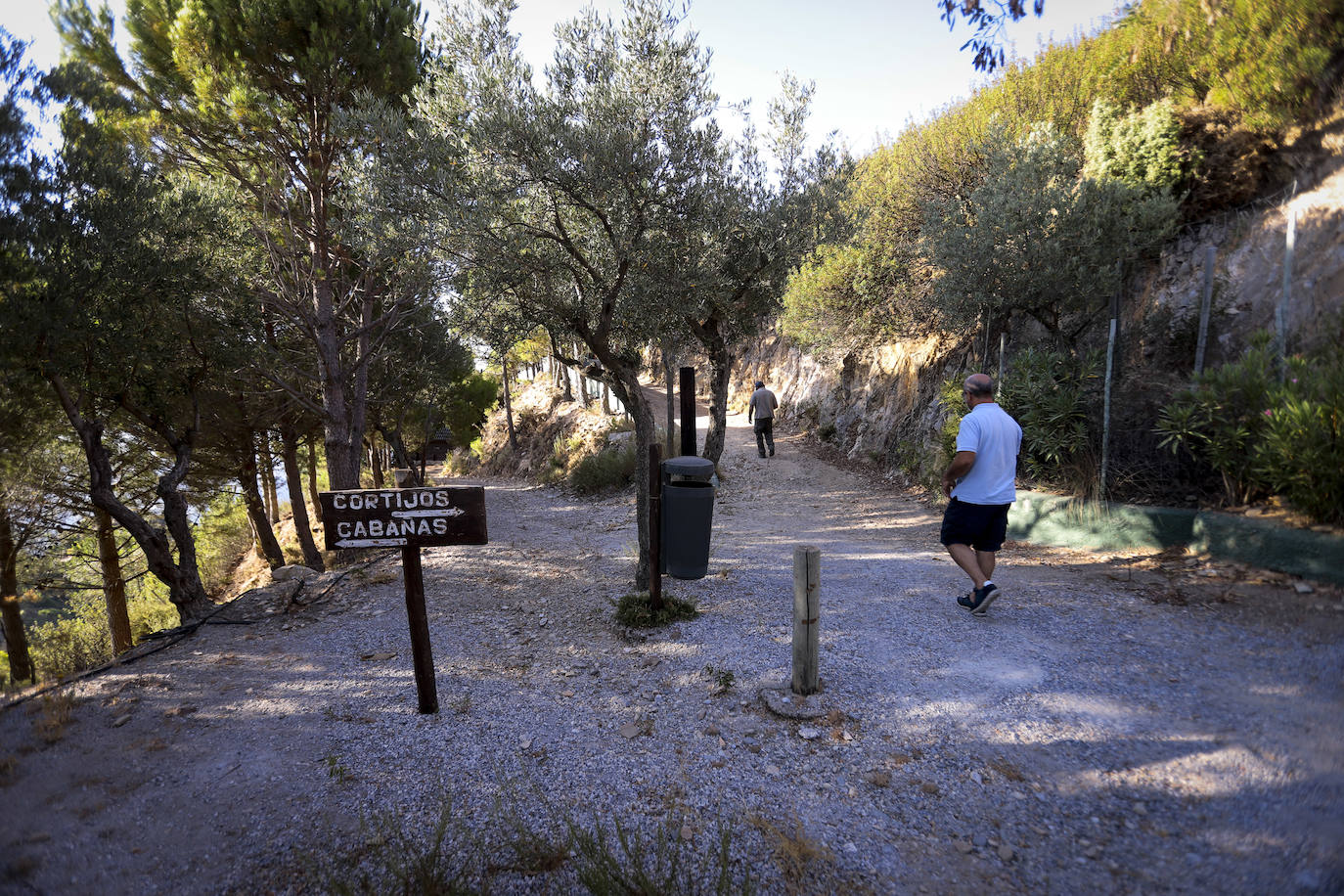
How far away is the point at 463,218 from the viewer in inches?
233

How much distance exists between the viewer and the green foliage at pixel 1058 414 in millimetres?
7297

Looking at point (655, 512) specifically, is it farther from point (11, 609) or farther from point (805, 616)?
point (11, 609)

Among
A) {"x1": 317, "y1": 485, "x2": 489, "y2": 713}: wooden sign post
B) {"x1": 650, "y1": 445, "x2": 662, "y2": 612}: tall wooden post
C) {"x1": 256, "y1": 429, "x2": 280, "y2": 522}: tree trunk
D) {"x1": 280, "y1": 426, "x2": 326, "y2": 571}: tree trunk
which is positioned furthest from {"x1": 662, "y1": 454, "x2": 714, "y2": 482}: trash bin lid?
{"x1": 256, "y1": 429, "x2": 280, "y2": 522}: tree trunk

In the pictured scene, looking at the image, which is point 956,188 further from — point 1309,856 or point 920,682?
point 1309,856

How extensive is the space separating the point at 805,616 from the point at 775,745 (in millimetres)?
796

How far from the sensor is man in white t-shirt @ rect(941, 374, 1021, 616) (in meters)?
4.81

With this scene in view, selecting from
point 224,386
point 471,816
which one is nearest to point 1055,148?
A: point 471,816

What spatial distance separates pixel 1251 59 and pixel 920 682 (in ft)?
29.0

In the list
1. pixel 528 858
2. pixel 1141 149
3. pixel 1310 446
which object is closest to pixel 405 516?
pixel 528 858

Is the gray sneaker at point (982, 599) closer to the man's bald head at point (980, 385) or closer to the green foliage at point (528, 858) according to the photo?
the man's bald head at point (980, 385)

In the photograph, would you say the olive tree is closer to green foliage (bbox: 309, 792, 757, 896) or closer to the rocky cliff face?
green foliage (bbox: 309, 792, 757, 896)

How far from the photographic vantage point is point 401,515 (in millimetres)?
3914

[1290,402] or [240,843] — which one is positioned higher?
[1290,402]

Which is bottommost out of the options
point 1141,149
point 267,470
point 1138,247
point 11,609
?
point 11,609
